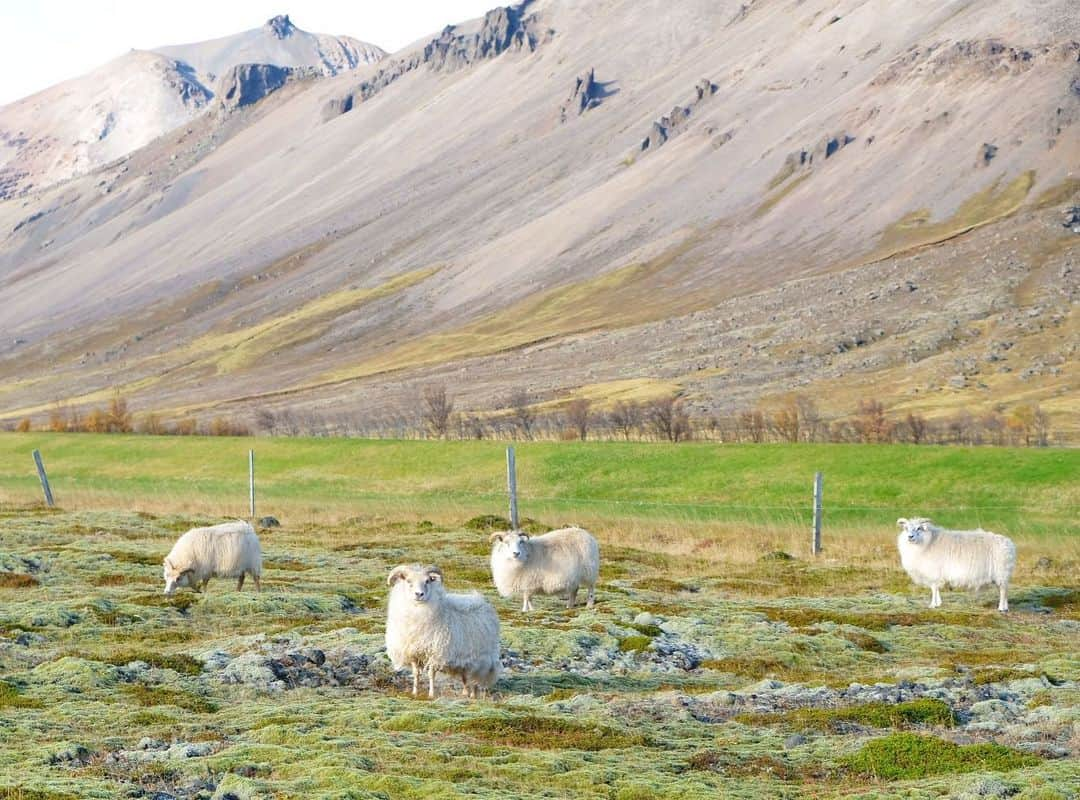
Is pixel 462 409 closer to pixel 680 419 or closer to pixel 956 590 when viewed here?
pixel 680 419

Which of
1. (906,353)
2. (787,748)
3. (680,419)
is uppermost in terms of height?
(906,353)

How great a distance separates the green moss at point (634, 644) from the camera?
75.0ft

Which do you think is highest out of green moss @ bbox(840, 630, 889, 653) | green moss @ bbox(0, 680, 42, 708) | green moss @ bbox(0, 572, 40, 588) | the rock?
the rock

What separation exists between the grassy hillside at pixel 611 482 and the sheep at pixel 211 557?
2039cm

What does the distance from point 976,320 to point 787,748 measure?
156330 millimetres

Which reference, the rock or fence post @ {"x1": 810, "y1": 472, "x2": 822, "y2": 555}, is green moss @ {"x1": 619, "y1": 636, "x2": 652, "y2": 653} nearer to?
fence post @ {"x1": 810, "y1": 472, "x2": 822, "y2": 555}

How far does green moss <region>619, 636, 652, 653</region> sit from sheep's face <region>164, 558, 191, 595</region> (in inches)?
454

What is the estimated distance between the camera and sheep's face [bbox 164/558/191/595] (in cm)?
2923

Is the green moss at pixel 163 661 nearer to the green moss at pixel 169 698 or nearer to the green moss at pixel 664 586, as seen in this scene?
the green moss at pixel 169 698

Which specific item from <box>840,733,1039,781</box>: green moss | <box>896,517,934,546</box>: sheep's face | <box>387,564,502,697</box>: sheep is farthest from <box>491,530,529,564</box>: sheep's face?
<box>840,733,1039,781</box>: green moss

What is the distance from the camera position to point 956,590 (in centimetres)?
3148

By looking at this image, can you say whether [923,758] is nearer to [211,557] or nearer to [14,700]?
[14,700]

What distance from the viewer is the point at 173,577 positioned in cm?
2930

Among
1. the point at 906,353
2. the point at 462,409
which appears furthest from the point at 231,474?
the point at 906,353
